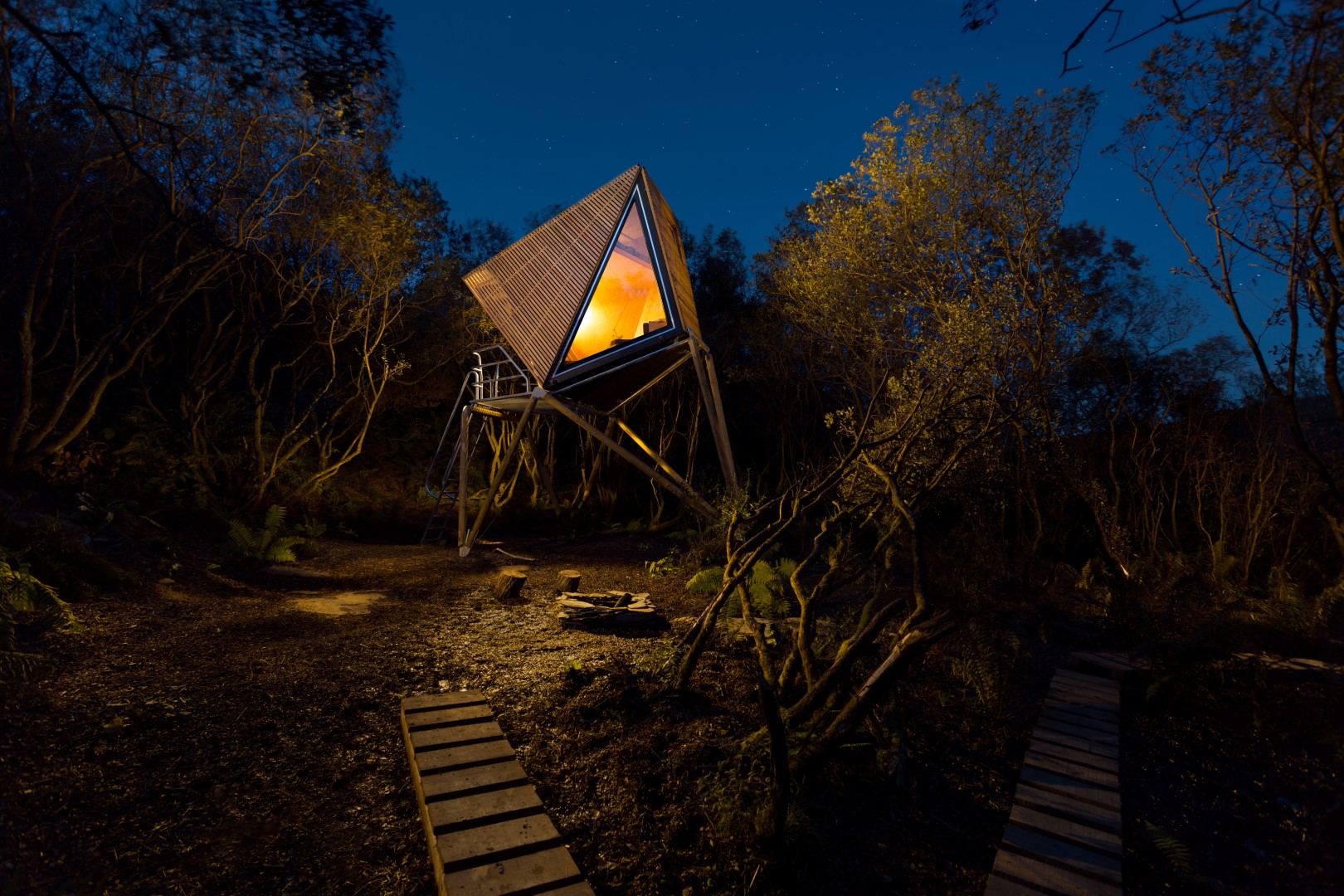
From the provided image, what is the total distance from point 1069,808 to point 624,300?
11.2m

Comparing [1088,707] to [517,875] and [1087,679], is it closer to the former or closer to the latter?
[1087,679]

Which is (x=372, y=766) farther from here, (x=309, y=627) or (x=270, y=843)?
(x=309, y=627)

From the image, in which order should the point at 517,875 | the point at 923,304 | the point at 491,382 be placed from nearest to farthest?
the point at 517,875
the point at 923,304
the point at 491,382

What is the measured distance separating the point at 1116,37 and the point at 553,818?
170 inches

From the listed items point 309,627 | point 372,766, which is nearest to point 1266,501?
point 372,766

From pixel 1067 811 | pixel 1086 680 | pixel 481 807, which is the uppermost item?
pixel 1086 680

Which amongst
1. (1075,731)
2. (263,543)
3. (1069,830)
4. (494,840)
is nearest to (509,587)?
(263,543)

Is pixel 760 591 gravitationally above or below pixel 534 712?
above

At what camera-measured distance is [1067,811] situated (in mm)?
3482

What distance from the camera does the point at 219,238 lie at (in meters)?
10.3

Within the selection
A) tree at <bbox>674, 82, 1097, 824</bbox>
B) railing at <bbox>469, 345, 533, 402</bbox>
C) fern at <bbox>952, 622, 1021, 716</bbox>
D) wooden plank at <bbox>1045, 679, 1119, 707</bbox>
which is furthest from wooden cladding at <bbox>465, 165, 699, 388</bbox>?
wooden plank at <bbox>1045, 679, 1119, 707</bbox>

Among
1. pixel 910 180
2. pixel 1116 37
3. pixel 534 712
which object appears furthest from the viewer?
pixel 910 180

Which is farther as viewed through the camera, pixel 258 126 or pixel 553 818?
pixel 258 126

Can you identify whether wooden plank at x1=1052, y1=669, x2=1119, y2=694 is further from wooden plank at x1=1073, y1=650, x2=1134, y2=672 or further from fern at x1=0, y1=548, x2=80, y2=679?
fern at x1=0, y1=548, x2=80, y2=679
